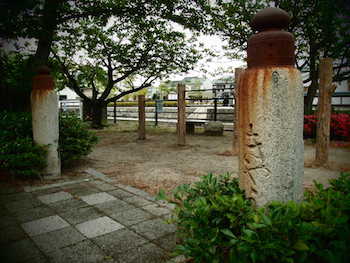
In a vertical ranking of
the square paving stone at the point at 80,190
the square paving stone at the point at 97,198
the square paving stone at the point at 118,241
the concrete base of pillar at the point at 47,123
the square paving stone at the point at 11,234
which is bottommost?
the square paving stone at the point at 11,234

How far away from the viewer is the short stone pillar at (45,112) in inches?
185

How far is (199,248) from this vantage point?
163cm

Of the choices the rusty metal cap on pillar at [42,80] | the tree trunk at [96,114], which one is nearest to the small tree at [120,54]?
the tree trunk at [96,114]

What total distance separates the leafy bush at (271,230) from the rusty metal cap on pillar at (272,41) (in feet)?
3.20

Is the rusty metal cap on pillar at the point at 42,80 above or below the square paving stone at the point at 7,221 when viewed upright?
above

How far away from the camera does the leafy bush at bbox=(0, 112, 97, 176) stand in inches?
177

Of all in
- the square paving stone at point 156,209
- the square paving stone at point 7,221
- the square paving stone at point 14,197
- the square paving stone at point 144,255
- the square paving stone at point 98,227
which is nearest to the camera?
the square paving stone at point 144,255

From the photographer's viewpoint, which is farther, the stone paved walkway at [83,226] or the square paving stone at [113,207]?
the square paving stone at [113,207]

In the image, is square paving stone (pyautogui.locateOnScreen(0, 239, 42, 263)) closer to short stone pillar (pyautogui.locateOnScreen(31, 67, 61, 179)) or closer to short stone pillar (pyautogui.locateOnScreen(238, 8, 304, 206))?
short stone pillar (pyautogui.locateOnScreen(238, 8, 304, 206))

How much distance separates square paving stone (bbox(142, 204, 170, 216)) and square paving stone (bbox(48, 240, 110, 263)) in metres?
0.95

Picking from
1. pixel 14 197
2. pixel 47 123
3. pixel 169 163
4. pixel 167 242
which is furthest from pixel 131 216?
pixel 169 163

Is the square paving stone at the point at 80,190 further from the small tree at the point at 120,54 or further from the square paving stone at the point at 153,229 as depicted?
the small tree at the point at 120,54

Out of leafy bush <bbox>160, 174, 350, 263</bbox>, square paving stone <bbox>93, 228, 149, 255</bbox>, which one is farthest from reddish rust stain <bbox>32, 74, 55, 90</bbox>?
leafy bush <bbox>160, 174, 350, 263</bbox>

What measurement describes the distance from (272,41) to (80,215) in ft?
9.26
